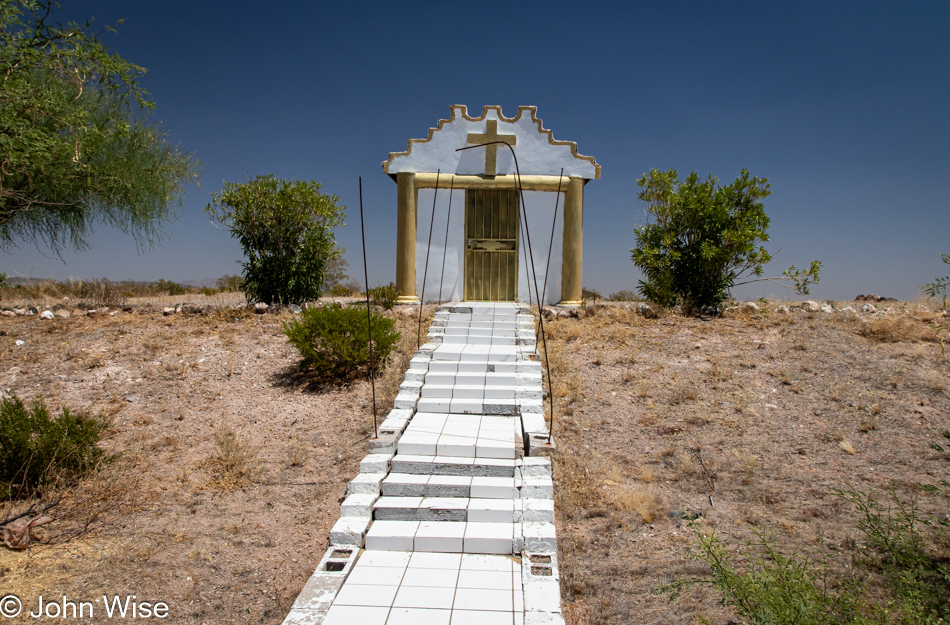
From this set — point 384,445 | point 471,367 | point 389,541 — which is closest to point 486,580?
point 389,541

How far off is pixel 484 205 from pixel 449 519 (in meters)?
7.64

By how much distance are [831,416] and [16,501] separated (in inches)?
356

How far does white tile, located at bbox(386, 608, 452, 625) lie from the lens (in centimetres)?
360

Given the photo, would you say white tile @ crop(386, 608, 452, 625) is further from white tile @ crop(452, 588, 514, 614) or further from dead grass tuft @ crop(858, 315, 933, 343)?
dead grass tuft @ crop(858, 315, 933, 343)

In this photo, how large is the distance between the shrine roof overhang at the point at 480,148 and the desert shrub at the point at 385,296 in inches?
93.4

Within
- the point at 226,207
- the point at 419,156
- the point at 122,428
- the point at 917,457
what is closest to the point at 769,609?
the point at 917,457

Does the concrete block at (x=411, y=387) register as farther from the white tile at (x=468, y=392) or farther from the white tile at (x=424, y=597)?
the white tile at (x=424, y=597)

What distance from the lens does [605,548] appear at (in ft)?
15.0

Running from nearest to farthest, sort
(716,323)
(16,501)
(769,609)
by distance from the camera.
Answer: (769,609), (16,501), (716,323)

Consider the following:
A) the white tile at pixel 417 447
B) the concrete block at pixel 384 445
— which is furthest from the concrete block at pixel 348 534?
the white tile at pixel 417 447

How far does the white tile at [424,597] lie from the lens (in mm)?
3771

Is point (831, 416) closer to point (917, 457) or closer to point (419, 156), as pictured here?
point (917, 457)

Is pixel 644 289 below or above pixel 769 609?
above

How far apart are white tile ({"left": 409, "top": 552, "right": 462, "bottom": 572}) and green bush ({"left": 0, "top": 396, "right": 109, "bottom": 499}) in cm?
356
